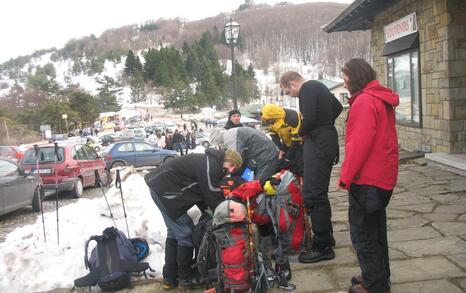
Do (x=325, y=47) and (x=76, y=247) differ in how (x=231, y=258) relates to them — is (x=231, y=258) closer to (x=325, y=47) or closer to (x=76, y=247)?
(x=76, y=247)

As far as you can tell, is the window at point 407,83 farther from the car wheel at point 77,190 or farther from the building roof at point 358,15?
the car wheel at point 77,190

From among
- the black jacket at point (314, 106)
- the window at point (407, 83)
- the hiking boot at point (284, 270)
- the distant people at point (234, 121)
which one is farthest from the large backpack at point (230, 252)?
the window at point (407, 83)

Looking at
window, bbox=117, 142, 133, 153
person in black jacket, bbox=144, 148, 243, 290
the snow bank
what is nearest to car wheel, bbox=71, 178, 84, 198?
the snow bank

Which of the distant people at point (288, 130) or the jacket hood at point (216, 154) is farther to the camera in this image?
the distant people at point (288, 130)

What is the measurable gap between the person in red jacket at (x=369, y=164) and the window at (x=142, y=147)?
17259mm

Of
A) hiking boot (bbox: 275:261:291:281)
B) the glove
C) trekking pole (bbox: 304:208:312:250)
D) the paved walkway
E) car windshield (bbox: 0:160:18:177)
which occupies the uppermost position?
the glove

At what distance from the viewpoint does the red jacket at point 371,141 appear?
10.8 feet

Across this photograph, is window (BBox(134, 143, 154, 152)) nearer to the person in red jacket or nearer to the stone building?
the stone building

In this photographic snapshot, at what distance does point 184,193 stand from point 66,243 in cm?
233

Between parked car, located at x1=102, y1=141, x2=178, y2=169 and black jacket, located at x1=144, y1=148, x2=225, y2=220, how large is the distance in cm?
1510

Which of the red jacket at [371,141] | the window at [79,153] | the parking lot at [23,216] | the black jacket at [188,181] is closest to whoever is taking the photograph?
the red jacket at [371,141]

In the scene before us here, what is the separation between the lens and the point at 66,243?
5848 mm

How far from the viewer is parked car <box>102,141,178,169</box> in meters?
19.2

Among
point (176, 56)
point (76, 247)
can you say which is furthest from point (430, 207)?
point (176, 56)
